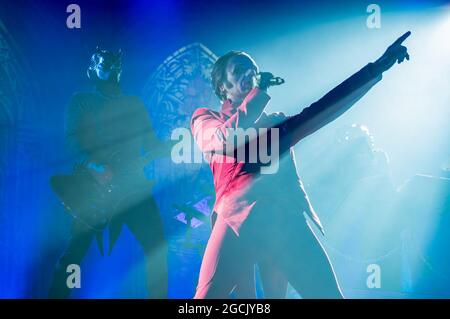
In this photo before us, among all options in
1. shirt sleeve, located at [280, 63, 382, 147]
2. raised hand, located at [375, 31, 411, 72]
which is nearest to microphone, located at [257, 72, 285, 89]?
shirt sleeve, located at [280, 63, 382, 147]

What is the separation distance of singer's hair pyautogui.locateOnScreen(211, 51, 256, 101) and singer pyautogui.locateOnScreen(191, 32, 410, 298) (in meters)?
0.02

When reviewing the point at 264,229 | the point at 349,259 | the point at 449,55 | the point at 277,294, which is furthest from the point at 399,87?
the point at 277,294

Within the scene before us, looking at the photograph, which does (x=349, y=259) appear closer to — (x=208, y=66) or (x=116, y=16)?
(x=208, y=66)

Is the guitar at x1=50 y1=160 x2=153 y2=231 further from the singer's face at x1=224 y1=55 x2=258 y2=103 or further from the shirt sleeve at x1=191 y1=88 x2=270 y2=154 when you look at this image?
the singer's face at x1=224 y1=55 x2=258 y2=103

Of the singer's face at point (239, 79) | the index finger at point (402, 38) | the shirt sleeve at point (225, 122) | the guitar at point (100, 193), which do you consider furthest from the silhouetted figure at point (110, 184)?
the index finger at point (402, 38)

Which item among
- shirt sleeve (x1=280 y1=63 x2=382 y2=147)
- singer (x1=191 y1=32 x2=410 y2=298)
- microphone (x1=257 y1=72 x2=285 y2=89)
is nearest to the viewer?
singer (x1=191 y1=32 x2=410 y2=298)

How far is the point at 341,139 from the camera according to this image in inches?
103

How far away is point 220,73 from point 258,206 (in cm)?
80

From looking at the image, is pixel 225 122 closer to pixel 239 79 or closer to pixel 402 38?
pixel 239 79

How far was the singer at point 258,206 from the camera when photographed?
80.1 inches

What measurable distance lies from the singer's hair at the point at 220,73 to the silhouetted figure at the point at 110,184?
18.7 inches

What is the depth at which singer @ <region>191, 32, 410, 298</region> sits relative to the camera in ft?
6.68

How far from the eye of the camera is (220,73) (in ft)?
8.05

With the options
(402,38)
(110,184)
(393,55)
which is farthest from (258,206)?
(402,38)
